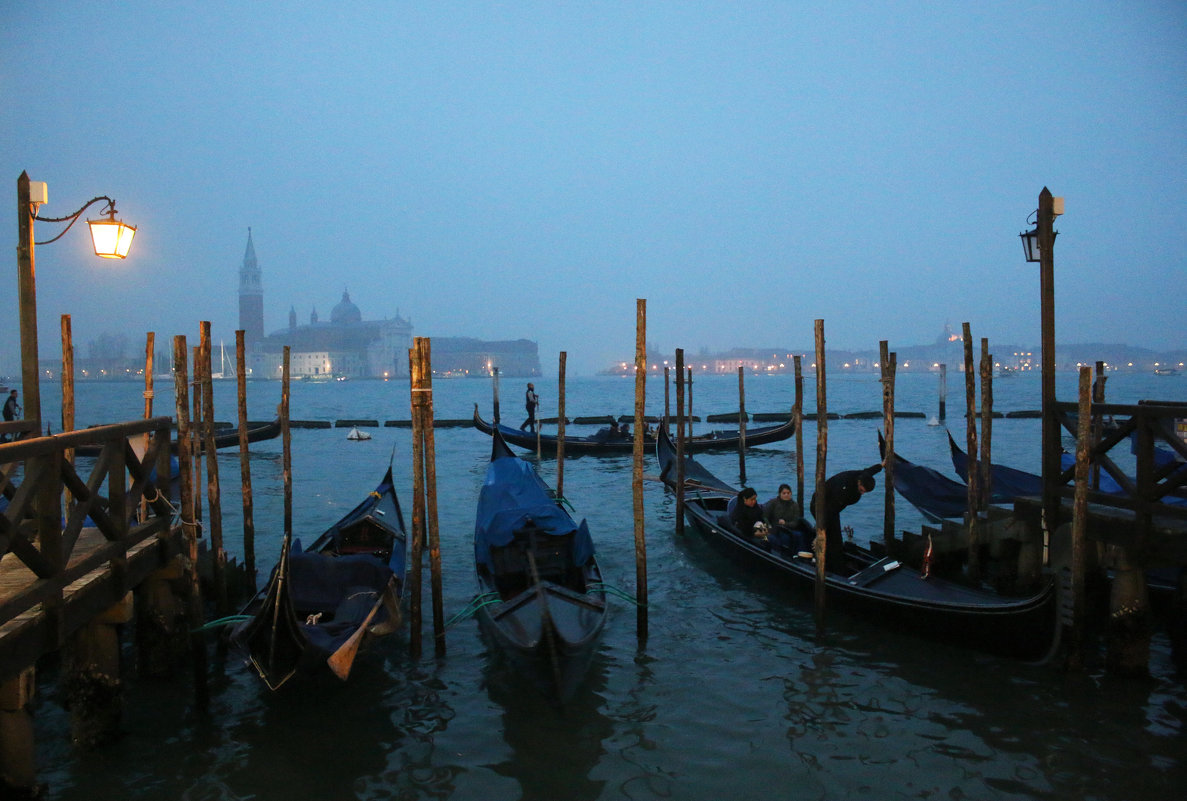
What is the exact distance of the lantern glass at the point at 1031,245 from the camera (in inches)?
202

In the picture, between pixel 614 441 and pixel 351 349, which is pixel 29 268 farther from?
pixel 351 349

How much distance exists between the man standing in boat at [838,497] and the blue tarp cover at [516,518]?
5.67 ft

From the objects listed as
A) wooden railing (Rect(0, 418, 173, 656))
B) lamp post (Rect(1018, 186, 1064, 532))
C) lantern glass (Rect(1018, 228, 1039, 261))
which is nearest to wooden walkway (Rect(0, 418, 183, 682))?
wooden railing (Rect(0, 418, 173, 656))

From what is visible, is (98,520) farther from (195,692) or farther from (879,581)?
(879,581)

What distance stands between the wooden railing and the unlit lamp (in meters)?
1.04

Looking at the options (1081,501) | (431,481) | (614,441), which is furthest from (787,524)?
(614,441)

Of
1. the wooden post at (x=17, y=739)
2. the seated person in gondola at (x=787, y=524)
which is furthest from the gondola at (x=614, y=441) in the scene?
the wooden post at (x=17, y=739)

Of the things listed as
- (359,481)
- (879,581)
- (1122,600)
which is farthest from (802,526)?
(359,481)

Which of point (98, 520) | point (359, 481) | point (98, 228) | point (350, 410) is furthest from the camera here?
point (350, 410)

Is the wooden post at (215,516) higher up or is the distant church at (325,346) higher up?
the distant church at (325,346)

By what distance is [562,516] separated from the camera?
553 centimetres

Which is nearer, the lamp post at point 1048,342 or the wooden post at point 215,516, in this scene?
the lamp post at point 1048,342

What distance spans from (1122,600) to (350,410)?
39200mm

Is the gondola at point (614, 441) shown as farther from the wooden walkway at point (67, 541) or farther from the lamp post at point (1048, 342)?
the wooden walkway at point (67, 541)
